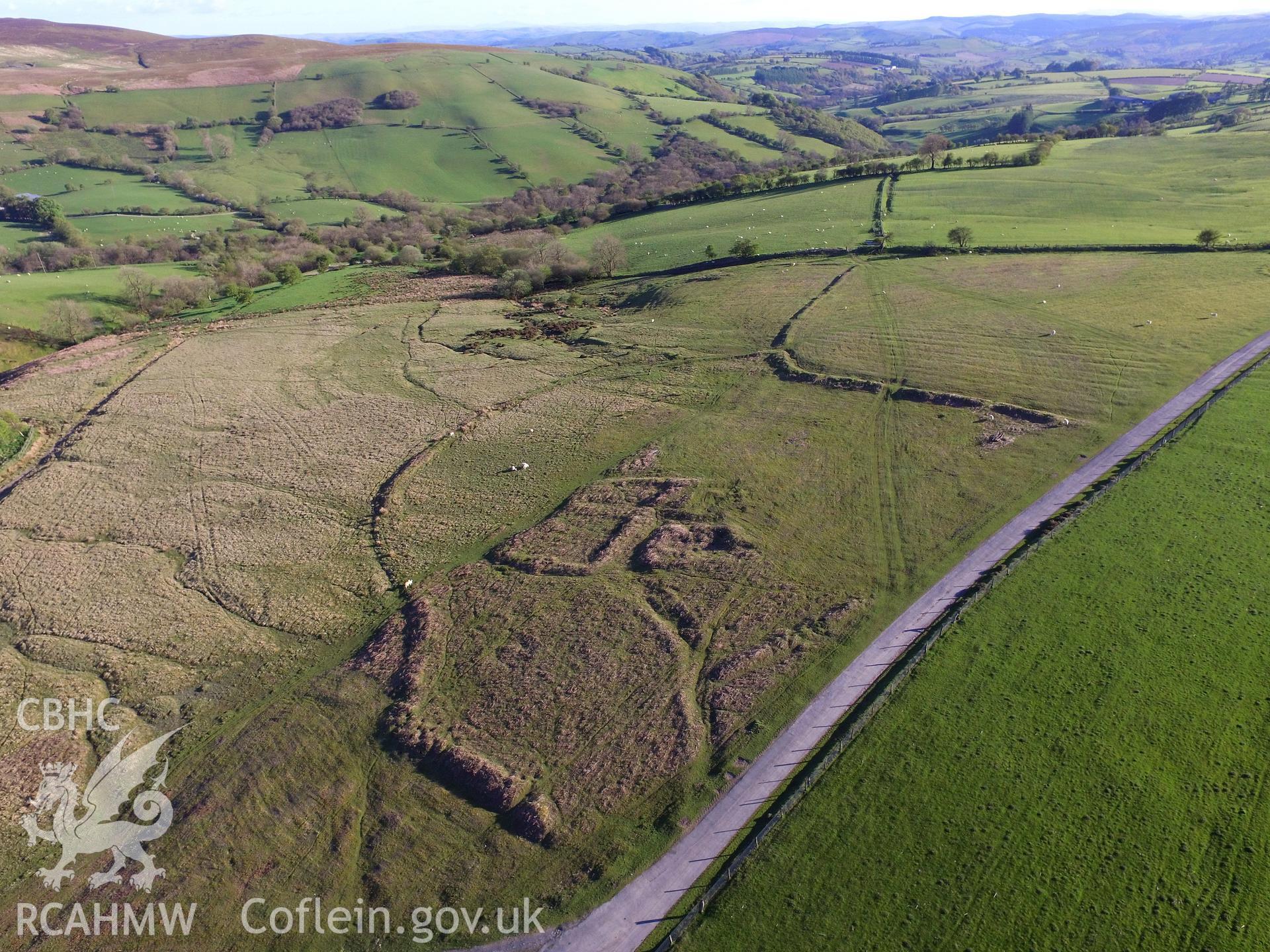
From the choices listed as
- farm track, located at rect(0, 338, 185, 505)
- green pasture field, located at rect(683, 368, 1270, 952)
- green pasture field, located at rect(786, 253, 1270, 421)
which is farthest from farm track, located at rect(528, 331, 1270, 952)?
farm track, located at rect(0, 338, 185, 505)

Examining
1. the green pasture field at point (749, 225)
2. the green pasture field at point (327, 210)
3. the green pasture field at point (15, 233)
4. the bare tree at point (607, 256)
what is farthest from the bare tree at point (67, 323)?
the green pasture field at point (749, 225)

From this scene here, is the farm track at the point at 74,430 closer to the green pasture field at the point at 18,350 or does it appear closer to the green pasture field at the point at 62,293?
the green pasture field at the point at 18,350

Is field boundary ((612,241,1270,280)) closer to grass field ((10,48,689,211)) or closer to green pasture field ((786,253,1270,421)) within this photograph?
green pasture field ((786,253,1270,421))

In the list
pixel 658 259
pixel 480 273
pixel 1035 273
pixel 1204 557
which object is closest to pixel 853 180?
pixel 658 259

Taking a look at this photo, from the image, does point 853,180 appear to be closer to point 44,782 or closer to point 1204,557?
point 1204,557

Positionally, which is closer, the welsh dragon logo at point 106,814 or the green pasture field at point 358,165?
the welsh dragon logo at point 106,814

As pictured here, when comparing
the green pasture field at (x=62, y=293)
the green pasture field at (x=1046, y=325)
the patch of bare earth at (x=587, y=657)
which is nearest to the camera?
the patch of bare earth at (x=587, y=657)

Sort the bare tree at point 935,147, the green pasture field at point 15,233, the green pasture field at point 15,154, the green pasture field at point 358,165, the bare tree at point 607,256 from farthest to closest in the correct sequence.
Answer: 1. the green pasture field at point 358,165
2. the green pasture field at point 15,154
3. the bare tree at point 935,147
4. the green pasture field at point 15,233
5. the bare tree at point 607,256
